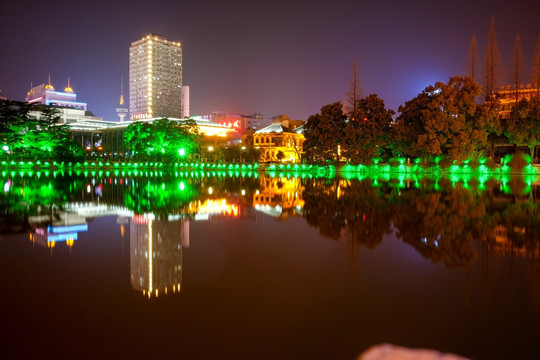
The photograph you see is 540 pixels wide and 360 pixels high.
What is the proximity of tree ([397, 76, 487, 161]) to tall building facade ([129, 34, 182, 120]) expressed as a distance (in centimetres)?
11948

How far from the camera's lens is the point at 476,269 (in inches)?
209

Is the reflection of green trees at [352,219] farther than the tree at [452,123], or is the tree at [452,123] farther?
the tree at [452,123]

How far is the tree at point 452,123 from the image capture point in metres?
39.3

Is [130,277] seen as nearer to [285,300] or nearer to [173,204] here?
[285,300]

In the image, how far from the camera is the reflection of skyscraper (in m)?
4.79

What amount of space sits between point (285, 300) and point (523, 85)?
62966 millimetres

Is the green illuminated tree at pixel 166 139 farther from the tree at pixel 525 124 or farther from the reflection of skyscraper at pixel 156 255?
the reflection of skyscraper at pixel 156 255

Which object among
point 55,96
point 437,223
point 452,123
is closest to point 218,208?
point 437,223

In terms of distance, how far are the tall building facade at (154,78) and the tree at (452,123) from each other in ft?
392

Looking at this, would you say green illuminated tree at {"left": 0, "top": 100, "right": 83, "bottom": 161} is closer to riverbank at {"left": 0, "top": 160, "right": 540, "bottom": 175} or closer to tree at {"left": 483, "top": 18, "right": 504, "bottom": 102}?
riverbank at {"left": 0, "top": 160, "right": 540, "bottom": 175}

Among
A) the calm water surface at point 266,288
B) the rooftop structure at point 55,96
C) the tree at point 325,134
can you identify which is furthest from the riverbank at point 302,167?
the rooftop structure at point 55,96

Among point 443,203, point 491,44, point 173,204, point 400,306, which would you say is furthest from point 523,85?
point 400,306

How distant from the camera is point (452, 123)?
129ft

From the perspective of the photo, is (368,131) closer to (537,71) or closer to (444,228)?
(537,71)
